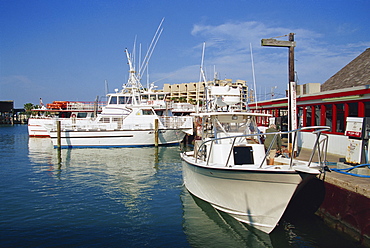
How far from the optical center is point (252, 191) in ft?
24.7

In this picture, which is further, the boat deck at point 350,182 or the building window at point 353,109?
the building window at point 353,109

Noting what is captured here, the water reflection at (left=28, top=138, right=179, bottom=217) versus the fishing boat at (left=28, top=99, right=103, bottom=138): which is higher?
the fishing boat at (left=28, top=99, right=103, bottom=138)

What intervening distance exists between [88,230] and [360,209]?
6.80 metres

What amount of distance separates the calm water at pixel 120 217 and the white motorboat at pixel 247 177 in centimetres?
54

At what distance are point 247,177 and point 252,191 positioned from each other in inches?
16.0

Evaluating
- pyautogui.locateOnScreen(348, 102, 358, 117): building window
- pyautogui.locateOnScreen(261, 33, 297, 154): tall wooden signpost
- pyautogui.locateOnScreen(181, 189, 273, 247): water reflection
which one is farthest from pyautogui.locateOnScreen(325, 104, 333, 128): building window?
pyautogui.locateOnScreen(181, 189, 273, 247): water reflection

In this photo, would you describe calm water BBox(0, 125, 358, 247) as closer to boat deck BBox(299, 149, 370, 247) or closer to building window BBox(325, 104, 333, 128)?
boat deck BBox(299, 149, 370, 247)

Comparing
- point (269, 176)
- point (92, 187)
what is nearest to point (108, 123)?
point (92, 187)

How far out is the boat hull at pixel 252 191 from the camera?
699cm

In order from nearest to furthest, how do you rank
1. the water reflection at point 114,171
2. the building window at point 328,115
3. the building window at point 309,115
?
the water reflection at point 114,171, the building window at point 328,115, the building window at point 309,115

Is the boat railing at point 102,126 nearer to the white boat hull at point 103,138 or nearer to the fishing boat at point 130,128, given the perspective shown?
the fishing boat at point 130,128

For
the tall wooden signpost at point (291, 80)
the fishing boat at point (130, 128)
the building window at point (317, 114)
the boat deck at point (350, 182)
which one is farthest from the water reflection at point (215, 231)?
the fishing boat at point (130, 128)

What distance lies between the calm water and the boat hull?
0.43m

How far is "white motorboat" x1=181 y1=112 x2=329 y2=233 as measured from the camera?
7016 millimetres
